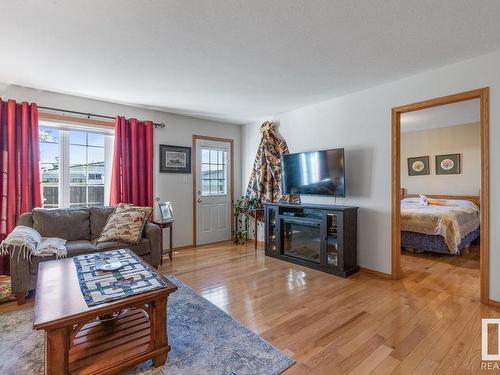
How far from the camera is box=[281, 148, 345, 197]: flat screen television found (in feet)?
11.3

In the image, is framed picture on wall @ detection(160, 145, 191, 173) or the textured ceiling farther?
framed picture on wall @ detection(160, 145, 191, 173)

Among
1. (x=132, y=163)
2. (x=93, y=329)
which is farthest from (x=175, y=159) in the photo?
(x=93, y=329)

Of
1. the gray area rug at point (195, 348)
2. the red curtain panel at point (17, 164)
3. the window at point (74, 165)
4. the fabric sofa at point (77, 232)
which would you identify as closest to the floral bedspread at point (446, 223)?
the gray area rug at point (195, 348)

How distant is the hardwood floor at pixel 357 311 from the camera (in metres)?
1.72

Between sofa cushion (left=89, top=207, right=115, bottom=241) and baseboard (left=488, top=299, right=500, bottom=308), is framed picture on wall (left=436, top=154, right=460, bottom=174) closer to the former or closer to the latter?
baseboard (left=488, top=299, right=500, bottom=308)

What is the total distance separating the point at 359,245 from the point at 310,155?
1361mm

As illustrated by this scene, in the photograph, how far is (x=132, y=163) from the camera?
3.85m

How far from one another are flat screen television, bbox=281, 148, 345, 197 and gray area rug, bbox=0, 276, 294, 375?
2.08 m

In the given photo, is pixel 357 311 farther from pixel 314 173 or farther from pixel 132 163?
pixel 132 163

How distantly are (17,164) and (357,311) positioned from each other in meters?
3.99

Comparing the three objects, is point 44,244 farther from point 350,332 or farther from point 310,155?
point 310,155

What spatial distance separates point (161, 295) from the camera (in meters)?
1.63

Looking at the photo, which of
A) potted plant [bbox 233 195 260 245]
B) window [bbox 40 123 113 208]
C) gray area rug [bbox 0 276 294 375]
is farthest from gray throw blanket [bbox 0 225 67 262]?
potted plant [bbox 233 195 260 245]

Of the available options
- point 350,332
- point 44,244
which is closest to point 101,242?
point 44,244
